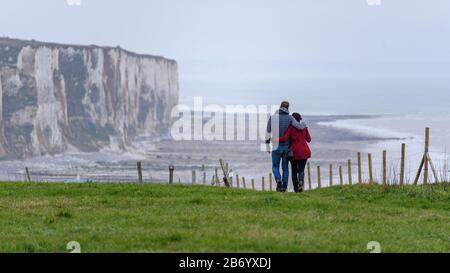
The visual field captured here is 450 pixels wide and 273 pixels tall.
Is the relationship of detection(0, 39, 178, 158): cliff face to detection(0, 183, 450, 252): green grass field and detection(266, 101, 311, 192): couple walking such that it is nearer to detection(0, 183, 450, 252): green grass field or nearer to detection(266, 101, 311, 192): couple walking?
detection(266, 101, 311, 192): couple walking

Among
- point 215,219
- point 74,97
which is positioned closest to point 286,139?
point 215,219

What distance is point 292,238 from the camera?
1518cm

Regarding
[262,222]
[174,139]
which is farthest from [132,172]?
[262,222]

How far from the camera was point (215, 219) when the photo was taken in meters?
18.0

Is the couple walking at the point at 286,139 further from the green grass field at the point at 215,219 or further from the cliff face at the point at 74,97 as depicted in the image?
the cliff face at the point at 74,97

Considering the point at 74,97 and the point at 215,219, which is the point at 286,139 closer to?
the point at 215,219

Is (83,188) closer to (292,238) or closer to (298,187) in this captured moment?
(298,187)

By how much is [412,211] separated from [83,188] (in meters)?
10.1

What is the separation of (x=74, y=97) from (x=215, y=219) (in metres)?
151

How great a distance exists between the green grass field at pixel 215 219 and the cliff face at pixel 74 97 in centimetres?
12045

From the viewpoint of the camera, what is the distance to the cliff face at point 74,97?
146m

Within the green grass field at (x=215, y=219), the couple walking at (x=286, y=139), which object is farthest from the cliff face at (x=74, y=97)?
the green grass field at (x=215, y=219)

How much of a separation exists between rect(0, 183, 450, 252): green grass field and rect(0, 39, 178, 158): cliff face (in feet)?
395
